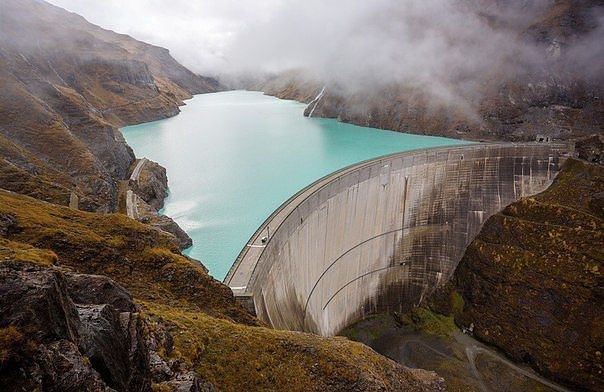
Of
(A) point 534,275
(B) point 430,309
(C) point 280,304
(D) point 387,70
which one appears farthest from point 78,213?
(D) point 387,70

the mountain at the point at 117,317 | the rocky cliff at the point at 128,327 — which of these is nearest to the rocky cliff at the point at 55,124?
the mountain at the point at 117,317

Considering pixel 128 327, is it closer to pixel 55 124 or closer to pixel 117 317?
pixel 117 317

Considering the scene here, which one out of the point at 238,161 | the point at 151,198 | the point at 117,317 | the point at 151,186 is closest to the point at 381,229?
the point at 151,198

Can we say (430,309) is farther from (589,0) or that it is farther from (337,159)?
(589,0)

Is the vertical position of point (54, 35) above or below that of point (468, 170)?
above

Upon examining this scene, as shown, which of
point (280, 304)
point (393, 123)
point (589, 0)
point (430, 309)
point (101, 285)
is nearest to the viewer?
point (101, 285)
